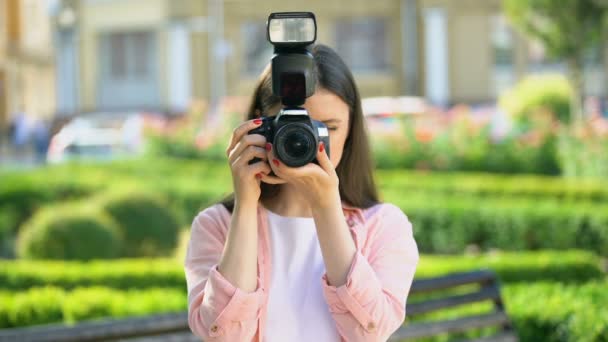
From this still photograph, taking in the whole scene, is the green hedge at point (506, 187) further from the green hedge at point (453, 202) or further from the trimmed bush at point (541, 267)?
the trimmed bush at point (541, 267)

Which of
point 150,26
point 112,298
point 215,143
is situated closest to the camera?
point 112,298

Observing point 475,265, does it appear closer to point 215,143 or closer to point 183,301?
point 183,301

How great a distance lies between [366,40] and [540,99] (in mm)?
14955

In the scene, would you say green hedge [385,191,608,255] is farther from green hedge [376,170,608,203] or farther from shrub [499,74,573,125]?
shrub [499,74,573,125]

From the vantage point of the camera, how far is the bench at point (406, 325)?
3234 mm

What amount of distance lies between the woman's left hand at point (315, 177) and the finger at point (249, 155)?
0.06ft

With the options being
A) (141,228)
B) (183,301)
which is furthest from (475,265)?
(141,228)

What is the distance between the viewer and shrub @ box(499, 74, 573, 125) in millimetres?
18312

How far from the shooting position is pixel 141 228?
8609 mm

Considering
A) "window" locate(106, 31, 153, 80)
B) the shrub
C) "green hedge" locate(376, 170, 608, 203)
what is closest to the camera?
"green hedge" locate(376, 170, 608, 203)

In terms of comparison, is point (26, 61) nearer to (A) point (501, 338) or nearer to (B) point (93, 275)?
(B) point (93, 275)

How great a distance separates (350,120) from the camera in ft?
7.97

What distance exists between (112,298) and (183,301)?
1.04 ft

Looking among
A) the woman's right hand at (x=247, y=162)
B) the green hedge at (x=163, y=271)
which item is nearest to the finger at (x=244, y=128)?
the woman's right hand at (x=247, y=162)
